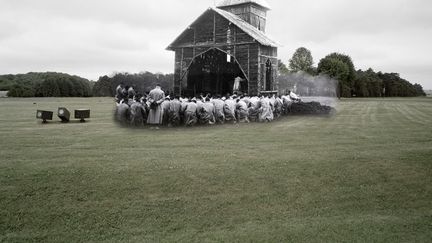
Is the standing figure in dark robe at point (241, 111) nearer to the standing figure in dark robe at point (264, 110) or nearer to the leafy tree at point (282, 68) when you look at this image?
the standing figure in dark robe at point (264, 110)

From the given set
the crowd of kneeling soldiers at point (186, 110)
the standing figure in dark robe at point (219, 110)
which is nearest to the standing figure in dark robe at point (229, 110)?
the crowd of kneeling soldiers at point (186, 110)

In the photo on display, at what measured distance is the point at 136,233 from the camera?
774 cm

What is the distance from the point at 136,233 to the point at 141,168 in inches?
128

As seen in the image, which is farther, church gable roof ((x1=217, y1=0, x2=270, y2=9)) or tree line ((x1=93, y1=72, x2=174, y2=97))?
tree line ((x1=93, y1=72, x2=174, y2=97))

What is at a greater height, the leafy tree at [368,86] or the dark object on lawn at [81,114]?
the leafy tree at [368,86]

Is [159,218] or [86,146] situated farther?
[86,146]

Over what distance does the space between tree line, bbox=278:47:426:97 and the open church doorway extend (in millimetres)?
19513

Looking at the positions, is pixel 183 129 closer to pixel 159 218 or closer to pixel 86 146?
pixel 86 146

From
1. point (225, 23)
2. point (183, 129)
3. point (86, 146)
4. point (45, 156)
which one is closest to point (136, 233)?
point (45, 156)

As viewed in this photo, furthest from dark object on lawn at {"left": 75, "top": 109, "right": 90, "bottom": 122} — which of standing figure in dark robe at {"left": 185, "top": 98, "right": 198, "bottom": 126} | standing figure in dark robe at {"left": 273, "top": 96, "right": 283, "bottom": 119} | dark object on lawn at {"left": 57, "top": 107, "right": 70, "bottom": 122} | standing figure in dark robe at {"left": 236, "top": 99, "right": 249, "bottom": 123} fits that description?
standing figure in dark robe at {"left": 273, "top": 96, "right": 283, "bottom": 119}

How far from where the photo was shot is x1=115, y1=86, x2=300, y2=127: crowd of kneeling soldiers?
18984 mm

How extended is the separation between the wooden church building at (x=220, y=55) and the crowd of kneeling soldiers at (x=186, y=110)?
6.91 metres

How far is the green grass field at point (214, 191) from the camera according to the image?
7777mm

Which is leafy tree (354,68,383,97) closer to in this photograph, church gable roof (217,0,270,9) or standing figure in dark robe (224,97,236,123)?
church gable roof (217,0,270,9)
